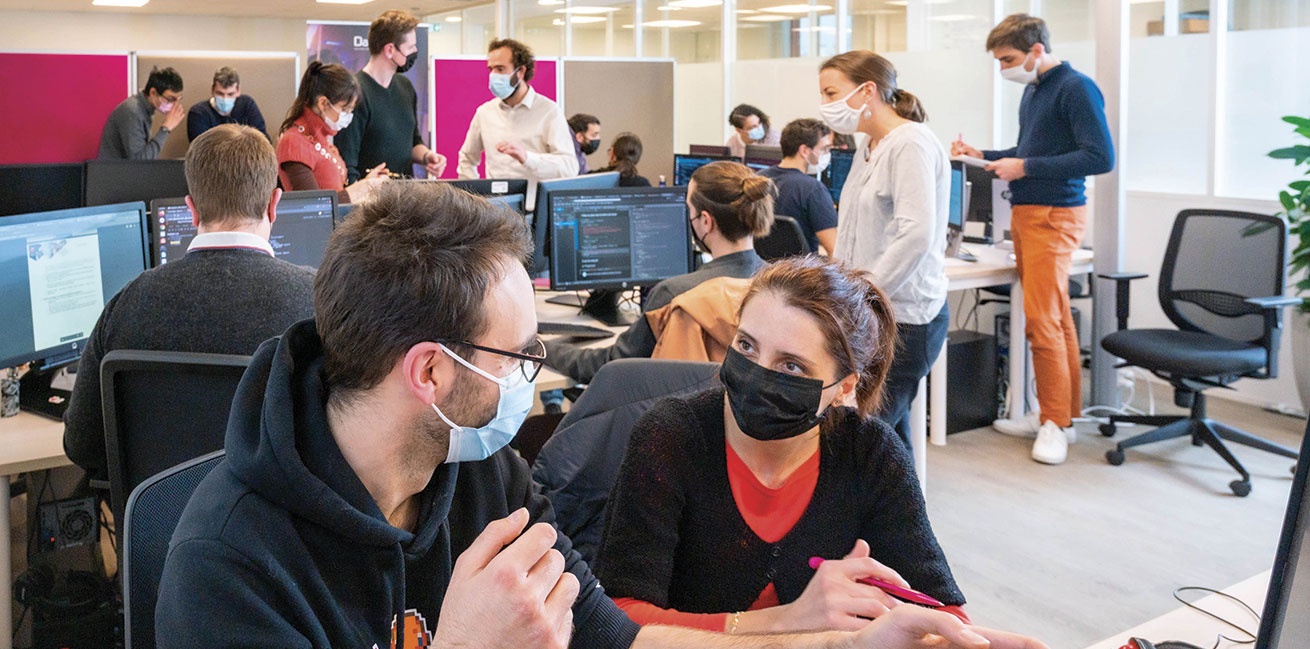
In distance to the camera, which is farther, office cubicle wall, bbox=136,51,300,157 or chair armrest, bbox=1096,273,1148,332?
office cubicle wall, bbox=136,51,300,157

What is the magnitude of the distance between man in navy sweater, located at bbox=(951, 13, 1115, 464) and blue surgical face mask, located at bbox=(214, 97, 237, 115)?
4.41 m

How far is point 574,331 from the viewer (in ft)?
11.4

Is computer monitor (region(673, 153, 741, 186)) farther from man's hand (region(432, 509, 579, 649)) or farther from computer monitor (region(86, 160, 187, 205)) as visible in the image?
man's hand (region(432, 509, 579, 649))

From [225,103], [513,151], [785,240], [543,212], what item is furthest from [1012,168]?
[225,103]

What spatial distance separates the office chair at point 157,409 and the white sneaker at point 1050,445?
3375 millimetres

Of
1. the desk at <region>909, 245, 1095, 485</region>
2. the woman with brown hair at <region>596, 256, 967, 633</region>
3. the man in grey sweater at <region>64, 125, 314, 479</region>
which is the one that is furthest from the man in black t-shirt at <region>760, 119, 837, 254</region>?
the woman with brown hair at <region>596, 256, 967, 633</region>

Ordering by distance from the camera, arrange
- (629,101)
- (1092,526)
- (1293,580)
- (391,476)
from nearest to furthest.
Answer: (1293,580), (391,476), (1092,526), (629,101)

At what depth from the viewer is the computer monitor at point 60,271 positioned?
260cm

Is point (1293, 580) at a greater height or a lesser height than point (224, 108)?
lesser

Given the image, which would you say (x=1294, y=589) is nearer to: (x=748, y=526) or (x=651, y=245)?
(x=748, y=526)

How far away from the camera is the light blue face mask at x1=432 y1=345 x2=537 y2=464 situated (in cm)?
123

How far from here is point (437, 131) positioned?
7926 millimetres

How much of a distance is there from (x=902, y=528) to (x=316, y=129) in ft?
9.85

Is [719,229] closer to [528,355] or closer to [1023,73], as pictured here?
[528,355]
